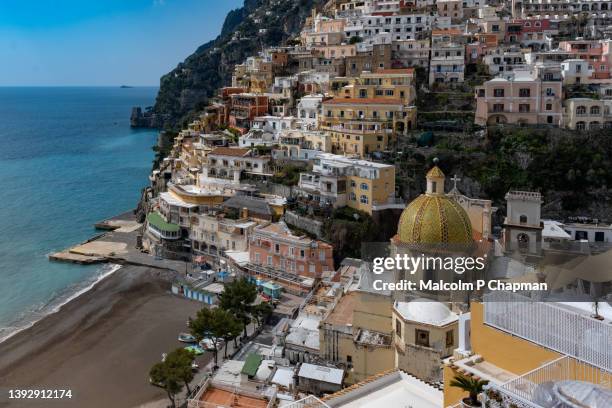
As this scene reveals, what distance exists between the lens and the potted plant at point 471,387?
9.39 meters

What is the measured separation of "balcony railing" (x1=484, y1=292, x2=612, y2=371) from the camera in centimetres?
856

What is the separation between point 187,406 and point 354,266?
48.9 feet

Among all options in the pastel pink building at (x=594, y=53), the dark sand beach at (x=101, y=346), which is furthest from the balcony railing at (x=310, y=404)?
the pastel pink building at (x=594, y=53)

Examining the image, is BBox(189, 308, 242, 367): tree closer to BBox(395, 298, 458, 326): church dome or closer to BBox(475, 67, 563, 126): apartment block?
BBox(395, 298, 458, 326): church dome

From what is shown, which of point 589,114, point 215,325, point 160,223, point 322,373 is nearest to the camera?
point 322,373

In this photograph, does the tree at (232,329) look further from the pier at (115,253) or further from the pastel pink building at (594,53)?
the pastel pink building at (594,53)

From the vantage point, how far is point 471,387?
949 cm

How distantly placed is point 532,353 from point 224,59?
124 meters

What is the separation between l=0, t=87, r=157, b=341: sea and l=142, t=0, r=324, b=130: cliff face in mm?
9128

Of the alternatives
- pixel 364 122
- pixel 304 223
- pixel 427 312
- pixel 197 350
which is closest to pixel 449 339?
pixel 427 312

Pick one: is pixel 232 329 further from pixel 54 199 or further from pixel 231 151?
pixel 54 199

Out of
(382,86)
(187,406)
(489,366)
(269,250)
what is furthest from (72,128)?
(489,366)

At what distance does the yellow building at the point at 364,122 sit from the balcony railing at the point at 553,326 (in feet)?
129

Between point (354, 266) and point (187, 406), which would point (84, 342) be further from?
point (354, 266)
